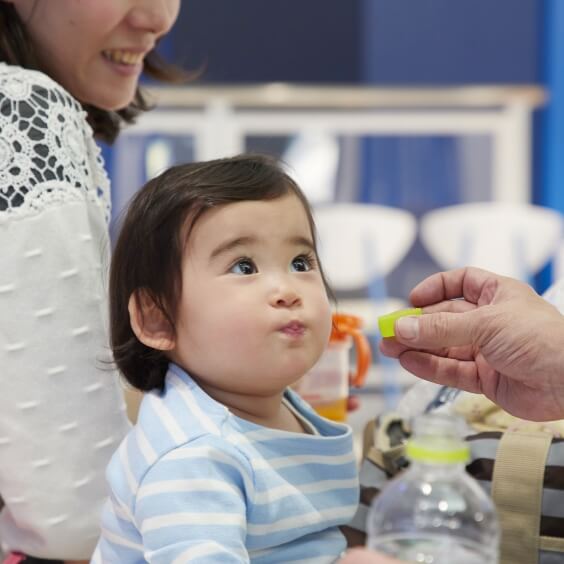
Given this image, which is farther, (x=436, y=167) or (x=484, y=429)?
(x=436, y=167)

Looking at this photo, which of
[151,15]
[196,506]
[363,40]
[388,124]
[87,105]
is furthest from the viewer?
[363,40]

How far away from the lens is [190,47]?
6266 millimetres

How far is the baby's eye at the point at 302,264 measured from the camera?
116 cm

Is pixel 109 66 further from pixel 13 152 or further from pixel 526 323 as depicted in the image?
pixel 526 323

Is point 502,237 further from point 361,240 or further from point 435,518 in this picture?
point 435,518

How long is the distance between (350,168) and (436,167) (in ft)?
1.47

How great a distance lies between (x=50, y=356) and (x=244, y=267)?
0.27 m

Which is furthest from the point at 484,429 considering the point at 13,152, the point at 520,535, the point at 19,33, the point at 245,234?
the point at 19,33

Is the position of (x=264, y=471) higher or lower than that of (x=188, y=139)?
higher

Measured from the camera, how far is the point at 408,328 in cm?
110

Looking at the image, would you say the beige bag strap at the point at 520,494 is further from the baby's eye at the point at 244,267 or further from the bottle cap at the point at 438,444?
the bottle cap at the point at 438,444

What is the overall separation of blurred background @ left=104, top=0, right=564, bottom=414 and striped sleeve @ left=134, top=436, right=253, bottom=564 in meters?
3.59

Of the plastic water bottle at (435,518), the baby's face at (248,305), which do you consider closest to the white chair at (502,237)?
the baby's face at (248,305)

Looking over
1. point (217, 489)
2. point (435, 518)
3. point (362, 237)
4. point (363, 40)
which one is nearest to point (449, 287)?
point (217, 489)
